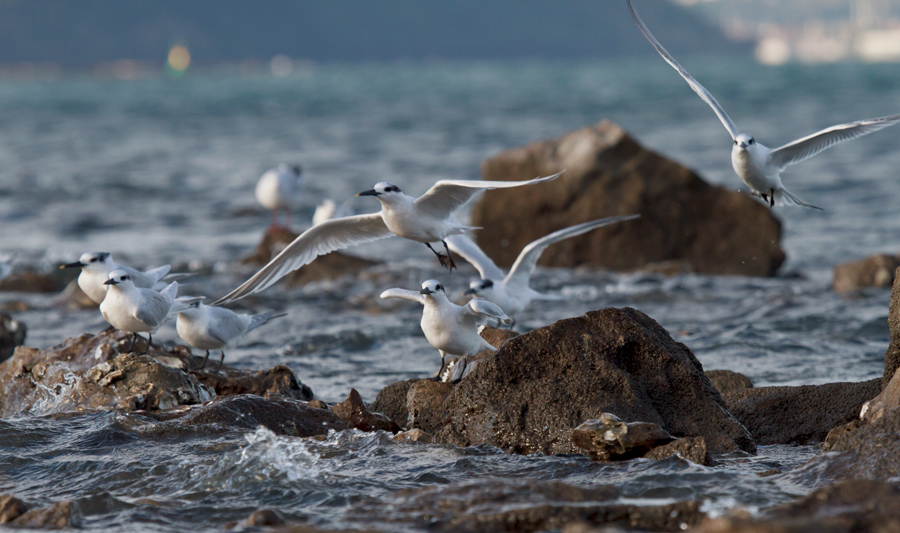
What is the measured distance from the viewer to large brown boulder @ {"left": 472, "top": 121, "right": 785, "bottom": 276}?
469 inches

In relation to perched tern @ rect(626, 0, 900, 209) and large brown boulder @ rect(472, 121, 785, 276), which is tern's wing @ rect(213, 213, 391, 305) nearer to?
perched tern @ rect(626, 0, 900, 209)

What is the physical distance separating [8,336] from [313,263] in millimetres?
4269

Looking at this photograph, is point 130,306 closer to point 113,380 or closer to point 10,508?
point 113,380

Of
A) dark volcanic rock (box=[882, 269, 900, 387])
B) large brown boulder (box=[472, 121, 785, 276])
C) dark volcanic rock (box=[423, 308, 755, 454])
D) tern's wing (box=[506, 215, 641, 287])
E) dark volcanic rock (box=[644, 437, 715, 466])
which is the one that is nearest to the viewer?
dark volcanic rock (box=[644, 437, 715, 466])

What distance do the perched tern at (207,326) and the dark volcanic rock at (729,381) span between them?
11.1 feet

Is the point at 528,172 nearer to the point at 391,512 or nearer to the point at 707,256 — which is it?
the point at 707,256

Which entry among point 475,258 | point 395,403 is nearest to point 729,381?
point 395,403

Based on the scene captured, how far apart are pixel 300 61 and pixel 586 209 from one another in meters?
156

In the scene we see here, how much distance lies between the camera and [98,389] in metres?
6.22

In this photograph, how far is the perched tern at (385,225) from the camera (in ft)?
21.7

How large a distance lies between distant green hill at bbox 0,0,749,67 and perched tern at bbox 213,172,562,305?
142m

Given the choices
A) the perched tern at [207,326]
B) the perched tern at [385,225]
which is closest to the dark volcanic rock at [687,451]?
the perched tern at [385,225]

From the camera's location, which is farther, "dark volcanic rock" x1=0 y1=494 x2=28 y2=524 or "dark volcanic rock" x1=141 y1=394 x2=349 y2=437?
"dark volcanic rock" x1=141 y1=394 x2=349 y2=437

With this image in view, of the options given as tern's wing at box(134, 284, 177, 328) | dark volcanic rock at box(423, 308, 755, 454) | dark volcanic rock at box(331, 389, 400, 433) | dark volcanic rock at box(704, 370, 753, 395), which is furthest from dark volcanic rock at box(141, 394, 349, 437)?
dark volcanic rock at box(704, 370, 753, 395)
